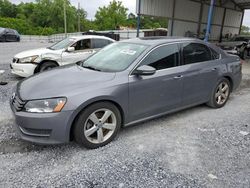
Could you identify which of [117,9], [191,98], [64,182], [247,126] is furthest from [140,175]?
[117,9]

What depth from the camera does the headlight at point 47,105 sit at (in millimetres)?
2693

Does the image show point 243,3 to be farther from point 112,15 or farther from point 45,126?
point 112,15

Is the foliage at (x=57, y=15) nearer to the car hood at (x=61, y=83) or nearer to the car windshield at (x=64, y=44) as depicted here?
the car windshield at (x=64, y=44)

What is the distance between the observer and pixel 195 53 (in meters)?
4.09

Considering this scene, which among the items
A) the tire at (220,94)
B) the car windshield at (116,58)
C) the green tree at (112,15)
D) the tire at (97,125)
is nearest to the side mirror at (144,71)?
the car windshield at (116,58)

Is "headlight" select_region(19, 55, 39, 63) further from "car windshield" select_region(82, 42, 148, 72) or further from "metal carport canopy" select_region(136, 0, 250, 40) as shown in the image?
"metal carport canopy" select_region(136, 0, 250, 40)

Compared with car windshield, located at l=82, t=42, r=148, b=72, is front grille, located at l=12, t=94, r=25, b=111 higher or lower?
lower

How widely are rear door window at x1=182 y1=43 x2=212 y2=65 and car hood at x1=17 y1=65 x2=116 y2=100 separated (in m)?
1.49

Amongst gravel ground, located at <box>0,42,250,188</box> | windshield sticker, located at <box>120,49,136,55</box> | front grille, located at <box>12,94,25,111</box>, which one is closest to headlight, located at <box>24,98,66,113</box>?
front grille, located at <box>12,94,25,111</box>

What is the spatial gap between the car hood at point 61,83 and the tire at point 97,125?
0.98 ft

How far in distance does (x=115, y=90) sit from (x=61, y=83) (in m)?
0.73

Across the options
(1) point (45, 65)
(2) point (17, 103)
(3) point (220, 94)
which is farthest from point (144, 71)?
(1) point (45, 65)

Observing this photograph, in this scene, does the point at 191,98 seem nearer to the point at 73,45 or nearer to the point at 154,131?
the point at 154,131

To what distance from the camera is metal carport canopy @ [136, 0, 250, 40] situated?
16742 mm
